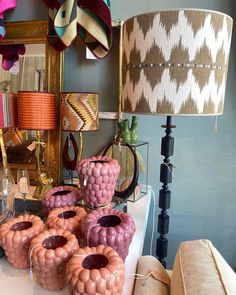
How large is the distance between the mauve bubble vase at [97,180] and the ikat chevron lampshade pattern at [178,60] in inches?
9.2

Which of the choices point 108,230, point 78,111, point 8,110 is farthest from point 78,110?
point 108,230

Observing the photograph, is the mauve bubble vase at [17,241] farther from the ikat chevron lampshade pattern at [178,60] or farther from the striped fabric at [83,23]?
the striped fabric at [83,23]

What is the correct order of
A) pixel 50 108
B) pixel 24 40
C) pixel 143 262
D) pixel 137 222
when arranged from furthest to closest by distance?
pixel 24 40, pixel 50 108, pixel 137 222, pixel 143 262

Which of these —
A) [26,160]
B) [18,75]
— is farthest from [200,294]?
[18,75]

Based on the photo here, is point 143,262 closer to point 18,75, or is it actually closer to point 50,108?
point 50,108

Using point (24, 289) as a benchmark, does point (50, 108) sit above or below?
above

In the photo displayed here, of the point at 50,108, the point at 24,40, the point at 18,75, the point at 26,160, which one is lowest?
the point at 26,160

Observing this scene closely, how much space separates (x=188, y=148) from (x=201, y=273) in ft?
2.68

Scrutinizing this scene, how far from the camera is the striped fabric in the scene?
1.08 m

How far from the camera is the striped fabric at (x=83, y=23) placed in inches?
42.4

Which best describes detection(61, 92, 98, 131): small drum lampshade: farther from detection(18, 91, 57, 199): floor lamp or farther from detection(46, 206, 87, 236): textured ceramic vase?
detection(46, 206, 87, 236): textured ceramic vase

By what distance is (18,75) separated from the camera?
4.27 feet

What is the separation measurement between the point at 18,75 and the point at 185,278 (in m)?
1.18

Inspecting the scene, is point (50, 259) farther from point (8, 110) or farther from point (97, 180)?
point (8, 110)
